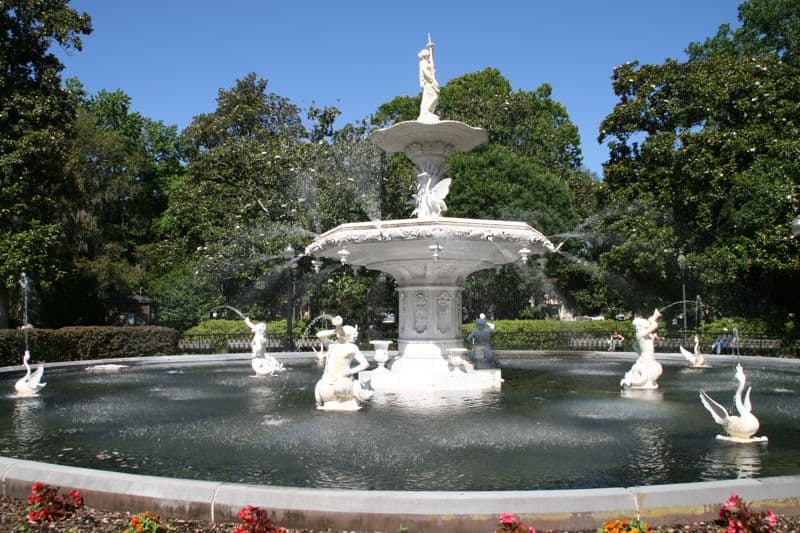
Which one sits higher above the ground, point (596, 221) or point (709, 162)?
point (709, 162)

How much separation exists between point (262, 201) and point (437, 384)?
22.4 metres

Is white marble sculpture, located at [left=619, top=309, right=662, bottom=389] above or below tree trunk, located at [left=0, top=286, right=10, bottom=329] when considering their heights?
below

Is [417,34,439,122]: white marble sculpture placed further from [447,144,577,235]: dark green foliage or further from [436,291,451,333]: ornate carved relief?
[447,144,577,235]: dark green foliage

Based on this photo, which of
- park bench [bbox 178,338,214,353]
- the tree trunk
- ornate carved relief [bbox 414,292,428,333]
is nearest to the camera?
ornate carved relief [bbox 414,292,428,333]

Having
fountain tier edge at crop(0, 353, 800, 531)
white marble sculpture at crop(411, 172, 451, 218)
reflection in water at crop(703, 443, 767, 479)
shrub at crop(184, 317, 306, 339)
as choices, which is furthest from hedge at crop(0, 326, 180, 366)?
reflection in water at crop(703, 443, 767, 479)

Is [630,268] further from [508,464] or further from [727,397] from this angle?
[508,464]

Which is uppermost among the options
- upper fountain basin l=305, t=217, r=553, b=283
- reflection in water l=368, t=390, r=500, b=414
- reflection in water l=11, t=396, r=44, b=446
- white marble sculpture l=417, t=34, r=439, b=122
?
white marble sculpture l=417, t=34, r=439, b=122

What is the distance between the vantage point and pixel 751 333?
26812mm

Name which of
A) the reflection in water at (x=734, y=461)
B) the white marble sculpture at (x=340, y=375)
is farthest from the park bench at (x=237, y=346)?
the reflection in water at (x=734, y=461)

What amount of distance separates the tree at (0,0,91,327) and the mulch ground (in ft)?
70.0

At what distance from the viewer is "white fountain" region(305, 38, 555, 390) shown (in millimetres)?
12859

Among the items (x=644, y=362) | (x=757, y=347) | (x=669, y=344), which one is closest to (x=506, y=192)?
(x=669, y=344)

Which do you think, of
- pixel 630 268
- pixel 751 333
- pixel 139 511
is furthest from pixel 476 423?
pixel 630 268

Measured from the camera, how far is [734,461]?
7.17 meters
